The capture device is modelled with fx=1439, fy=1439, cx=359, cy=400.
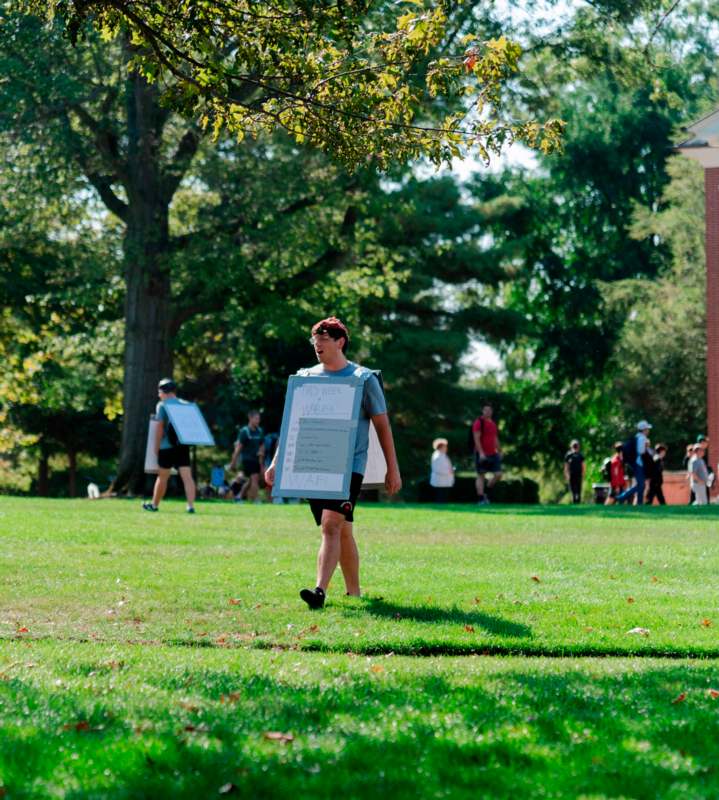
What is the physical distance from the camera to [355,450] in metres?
9.68

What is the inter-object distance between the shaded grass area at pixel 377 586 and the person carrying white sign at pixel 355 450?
1.06 ft

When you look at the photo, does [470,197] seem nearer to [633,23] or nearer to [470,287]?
[470,287]

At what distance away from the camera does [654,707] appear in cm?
614

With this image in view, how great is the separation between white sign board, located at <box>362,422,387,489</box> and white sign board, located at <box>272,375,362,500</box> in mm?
351

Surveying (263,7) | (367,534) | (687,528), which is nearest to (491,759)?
(263,7)

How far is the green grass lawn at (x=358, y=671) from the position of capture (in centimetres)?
499

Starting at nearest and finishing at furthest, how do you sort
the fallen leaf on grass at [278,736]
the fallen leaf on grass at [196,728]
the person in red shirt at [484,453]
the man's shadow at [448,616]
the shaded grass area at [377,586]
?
the fallen leaf on grass at [278,736], the fallen leaf on grass at [196,728], the shaded grass area at [377,586], the man's shadow at [448,616], the person in red shirt at [484,453]

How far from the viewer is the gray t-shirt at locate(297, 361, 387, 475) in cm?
968

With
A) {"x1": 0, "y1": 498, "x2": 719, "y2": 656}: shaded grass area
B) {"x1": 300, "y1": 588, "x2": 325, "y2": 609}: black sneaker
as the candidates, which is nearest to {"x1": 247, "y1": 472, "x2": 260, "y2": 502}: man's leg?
{"x1": 0, "y1": 498, "x2": 719, "y2": 656}: shaded grass area

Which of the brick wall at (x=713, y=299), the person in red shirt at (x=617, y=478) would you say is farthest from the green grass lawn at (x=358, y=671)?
the brick wall at (x=713, y=299)

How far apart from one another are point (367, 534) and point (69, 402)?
1121 inches

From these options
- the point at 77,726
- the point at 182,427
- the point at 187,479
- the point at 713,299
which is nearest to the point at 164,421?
the point at 182,427

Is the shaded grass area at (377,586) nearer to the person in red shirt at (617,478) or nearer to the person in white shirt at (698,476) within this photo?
the person in white shirt at (698,476)

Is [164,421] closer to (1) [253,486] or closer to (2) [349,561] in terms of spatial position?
(1) [253,486]
